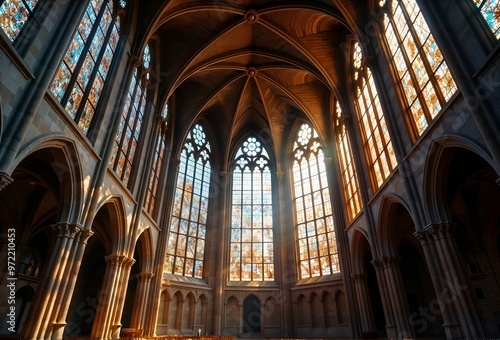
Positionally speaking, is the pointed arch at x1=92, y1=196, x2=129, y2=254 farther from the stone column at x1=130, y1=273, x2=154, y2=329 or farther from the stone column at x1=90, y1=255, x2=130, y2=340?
the stone column at x1=130, y1=273, x2=154, y2=329

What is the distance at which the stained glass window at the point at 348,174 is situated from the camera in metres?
16.9

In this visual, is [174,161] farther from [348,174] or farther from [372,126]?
[372,126]

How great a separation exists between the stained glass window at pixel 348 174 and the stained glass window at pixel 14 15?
1444cm

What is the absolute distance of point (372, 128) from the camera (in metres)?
14.6

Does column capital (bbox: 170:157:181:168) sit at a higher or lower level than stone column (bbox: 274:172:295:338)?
higher

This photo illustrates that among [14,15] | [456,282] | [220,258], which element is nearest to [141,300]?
[220,258]

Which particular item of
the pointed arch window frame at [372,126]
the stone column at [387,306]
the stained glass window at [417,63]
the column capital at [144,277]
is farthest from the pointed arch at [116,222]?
the stained glass window at [417,63]

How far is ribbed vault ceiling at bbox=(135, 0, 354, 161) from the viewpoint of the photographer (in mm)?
17031

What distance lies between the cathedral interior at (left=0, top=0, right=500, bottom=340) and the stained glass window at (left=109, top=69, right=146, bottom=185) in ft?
0.43

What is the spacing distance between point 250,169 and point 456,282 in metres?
18.2

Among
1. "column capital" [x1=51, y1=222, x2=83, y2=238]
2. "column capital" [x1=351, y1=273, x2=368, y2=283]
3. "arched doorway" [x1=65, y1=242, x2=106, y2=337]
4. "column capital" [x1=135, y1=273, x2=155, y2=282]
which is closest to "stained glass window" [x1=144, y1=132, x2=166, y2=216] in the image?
"column capital" [x1=135, y1=273, x2=155, y2=282]

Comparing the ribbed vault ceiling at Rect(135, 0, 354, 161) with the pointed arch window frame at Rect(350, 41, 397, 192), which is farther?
the ribbed vault ceiling at Rect(135, 0, 354, 161)

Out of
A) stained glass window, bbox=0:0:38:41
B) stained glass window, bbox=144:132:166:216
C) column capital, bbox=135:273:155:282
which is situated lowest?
column capital, bbox=135:273:155:282

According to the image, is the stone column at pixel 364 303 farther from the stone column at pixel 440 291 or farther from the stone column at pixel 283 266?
the stone column at pixel 440 291
